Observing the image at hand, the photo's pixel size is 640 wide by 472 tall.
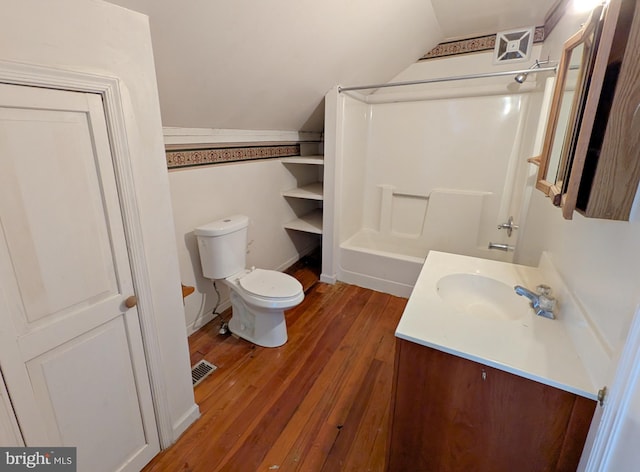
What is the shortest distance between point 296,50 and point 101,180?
131 cm

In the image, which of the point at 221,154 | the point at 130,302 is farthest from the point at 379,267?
the point at 130,302

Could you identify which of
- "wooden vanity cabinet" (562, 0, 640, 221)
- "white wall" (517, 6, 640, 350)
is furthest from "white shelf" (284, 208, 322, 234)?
"wooden vanity cabinet" (562, 0, 640, 221)

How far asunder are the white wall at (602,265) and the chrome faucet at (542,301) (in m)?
0.08

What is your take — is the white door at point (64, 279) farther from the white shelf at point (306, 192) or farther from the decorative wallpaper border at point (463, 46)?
the decorative wallpaper border at point (463, 46)

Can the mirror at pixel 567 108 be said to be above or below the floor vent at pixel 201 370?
above

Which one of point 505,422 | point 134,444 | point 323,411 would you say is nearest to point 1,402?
point 134,444

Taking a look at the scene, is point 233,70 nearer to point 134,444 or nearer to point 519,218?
point 134,444

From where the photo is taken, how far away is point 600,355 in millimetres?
810

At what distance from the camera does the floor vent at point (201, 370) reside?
183 cm

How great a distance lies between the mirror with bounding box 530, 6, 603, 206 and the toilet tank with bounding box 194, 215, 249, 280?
170 cm

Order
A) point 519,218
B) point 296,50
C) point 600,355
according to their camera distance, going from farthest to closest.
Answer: point 519,218, point 296,50, point 600,355

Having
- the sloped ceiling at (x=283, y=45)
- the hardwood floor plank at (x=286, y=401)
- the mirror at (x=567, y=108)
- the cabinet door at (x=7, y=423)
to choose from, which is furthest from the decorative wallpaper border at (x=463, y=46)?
the cabinet door at (x=7, y=423)

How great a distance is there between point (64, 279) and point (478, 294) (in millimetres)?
1658

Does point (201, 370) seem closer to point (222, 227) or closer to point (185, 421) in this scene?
point (185, 421)
